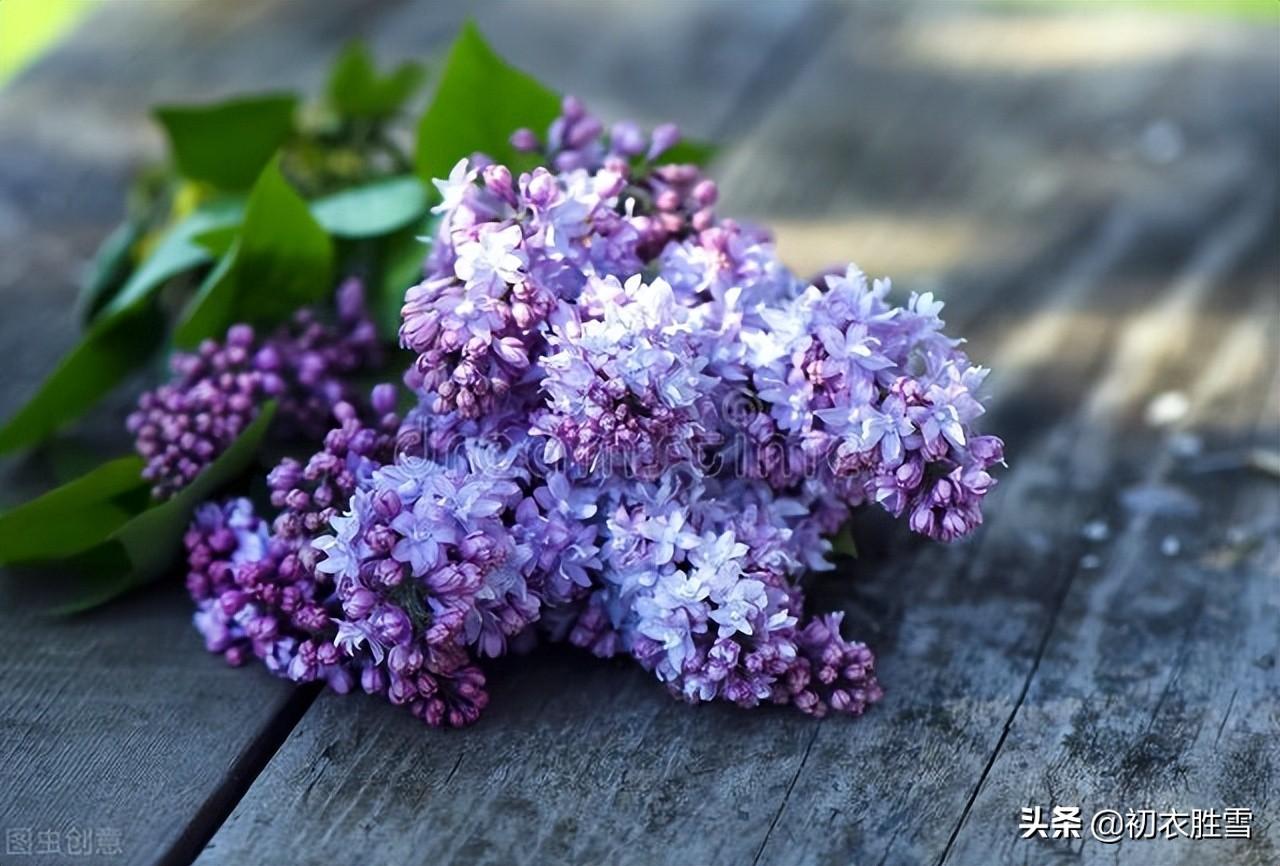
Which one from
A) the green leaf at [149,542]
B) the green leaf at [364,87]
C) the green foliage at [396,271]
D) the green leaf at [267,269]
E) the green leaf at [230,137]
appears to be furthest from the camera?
the green leaf at [364,87]

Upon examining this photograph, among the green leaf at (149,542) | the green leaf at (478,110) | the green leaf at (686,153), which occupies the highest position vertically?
the green leaf at (478,110)

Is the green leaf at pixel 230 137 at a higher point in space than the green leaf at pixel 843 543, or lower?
higher

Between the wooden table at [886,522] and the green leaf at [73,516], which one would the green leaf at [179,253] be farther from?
the green leaf at [73,516]

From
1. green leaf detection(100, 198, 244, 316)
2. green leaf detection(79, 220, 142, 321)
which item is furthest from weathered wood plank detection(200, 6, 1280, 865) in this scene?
green leaf detection(79, 220, 142, 321)

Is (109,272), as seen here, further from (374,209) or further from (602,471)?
(602,471)

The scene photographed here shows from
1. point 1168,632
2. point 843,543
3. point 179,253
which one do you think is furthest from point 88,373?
point 1168,632

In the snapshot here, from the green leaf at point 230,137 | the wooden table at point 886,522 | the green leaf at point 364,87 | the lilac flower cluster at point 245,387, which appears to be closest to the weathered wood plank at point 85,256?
the wooden table at point 886,522
